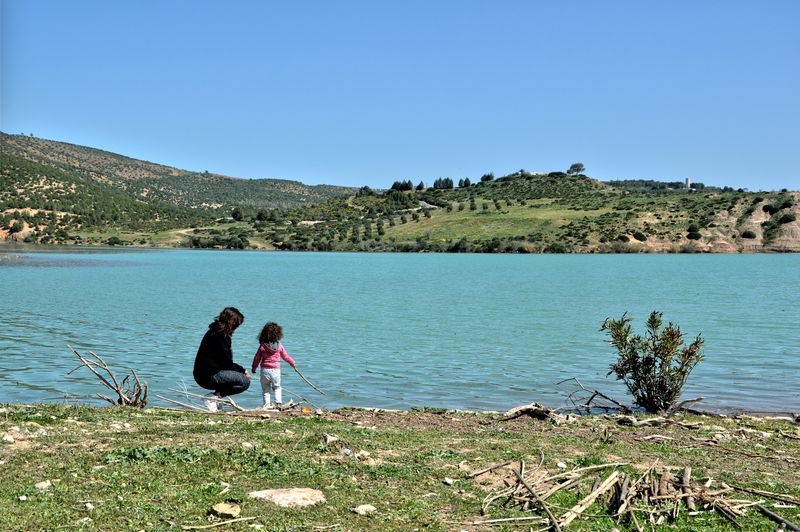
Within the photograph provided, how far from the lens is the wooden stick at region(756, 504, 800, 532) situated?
20.4 ft

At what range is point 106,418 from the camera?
1018cm

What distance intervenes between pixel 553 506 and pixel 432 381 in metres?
10.6

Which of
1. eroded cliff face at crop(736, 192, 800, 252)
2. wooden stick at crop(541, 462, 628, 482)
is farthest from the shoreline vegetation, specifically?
wooden stick at crop(541, 462, 628, 482)

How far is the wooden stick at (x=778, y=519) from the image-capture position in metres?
6.20

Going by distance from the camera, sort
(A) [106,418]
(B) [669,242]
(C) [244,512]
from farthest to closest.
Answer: (B) [669,242] < (A) [106,418] < (C) [244,512]

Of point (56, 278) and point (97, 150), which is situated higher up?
point (97, 150)

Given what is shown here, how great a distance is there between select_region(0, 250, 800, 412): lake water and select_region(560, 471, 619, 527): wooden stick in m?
7.46

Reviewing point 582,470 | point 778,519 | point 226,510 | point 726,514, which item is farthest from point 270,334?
point 778,519

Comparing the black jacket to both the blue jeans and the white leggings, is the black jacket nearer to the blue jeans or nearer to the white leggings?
the blue jeans

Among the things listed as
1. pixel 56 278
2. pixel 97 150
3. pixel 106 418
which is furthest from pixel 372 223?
pixel 106 418

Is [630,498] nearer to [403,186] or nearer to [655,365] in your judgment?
[655,365]

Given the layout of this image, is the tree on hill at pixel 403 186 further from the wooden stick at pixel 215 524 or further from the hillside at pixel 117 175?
the wooden stick at pixel 215 524

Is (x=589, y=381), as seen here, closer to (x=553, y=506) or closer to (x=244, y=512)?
(x=553, y=506)

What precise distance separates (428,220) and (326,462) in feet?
406
